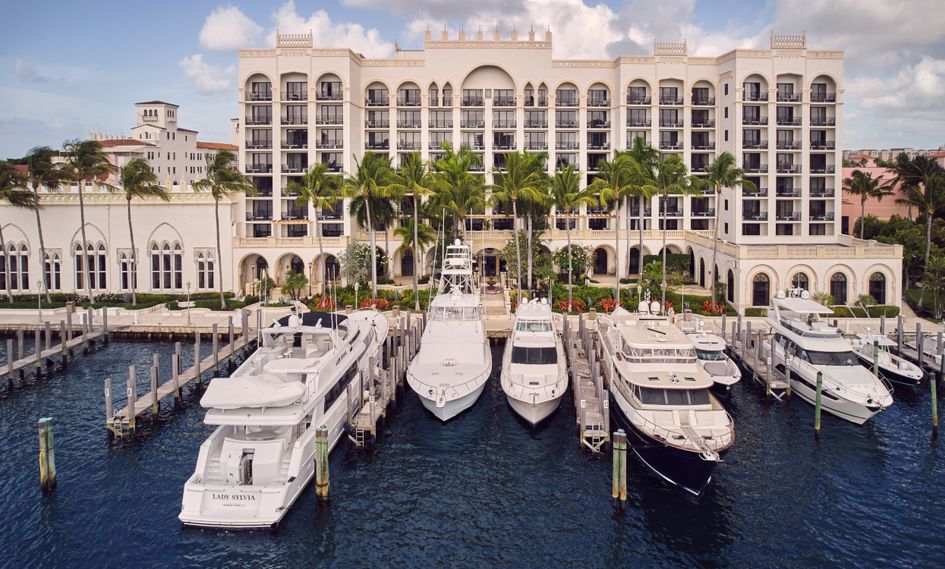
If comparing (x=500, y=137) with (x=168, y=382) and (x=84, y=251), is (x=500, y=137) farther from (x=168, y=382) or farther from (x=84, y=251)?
(x=168, y=382)

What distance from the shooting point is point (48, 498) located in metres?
31.9

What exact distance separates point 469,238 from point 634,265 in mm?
19552

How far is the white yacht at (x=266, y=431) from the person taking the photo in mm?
29125

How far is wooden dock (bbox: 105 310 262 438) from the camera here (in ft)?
126

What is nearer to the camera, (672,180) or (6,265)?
(672,180)

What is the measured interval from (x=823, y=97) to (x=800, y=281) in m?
28.7

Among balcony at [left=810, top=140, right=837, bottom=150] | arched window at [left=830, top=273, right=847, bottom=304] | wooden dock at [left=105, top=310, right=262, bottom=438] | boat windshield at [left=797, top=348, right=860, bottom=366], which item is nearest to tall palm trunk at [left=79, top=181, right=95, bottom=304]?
wooden dock at [left=105, top=310, right=262, bottom=438]

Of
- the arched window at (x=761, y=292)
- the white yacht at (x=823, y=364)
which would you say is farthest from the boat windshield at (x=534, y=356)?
the arched window at (x=761, y=292)

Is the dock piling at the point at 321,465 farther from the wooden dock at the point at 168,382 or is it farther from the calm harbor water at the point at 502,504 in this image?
the wooden dock at the point at 168,382

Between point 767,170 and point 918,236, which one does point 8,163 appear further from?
point 918,236

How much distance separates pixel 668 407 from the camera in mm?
34781

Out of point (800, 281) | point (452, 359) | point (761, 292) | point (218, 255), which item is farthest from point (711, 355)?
point (218, 255)

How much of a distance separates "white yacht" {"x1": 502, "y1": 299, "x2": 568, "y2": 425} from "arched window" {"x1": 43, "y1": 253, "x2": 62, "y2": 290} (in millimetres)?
52321

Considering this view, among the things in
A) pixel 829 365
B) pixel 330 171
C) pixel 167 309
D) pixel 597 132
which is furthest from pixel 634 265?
pixel 167 309
